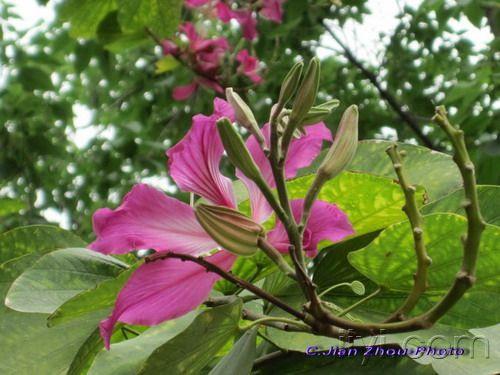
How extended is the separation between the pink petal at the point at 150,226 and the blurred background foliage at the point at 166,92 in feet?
4.25

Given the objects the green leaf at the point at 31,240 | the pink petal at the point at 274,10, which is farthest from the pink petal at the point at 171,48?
the green leaf at the point at 31,240

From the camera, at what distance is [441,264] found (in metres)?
0.41

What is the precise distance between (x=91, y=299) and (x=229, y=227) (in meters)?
0.11

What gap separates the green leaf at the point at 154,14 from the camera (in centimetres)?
119

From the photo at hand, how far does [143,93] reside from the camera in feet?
9.59

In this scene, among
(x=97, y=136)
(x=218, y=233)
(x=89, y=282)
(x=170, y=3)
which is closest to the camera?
(x=218, y=233)

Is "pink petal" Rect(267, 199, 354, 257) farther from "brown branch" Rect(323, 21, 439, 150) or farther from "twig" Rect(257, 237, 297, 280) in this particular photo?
"brown branch" Rect(323, 21, 439, 150)

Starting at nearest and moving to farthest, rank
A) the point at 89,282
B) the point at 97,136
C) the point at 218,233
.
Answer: the point at 218,233 → the point at 89,282 → the point at 97,136

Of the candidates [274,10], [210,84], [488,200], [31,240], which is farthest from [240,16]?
[488,200]

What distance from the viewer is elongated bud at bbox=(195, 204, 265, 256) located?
395 mm

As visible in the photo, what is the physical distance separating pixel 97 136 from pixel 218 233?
2446 millimetres

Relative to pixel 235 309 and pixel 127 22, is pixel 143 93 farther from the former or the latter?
pixel 235 309

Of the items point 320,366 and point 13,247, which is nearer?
point 320,366

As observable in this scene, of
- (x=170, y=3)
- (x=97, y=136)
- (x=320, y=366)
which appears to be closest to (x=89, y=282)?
(x=320, y=366)
